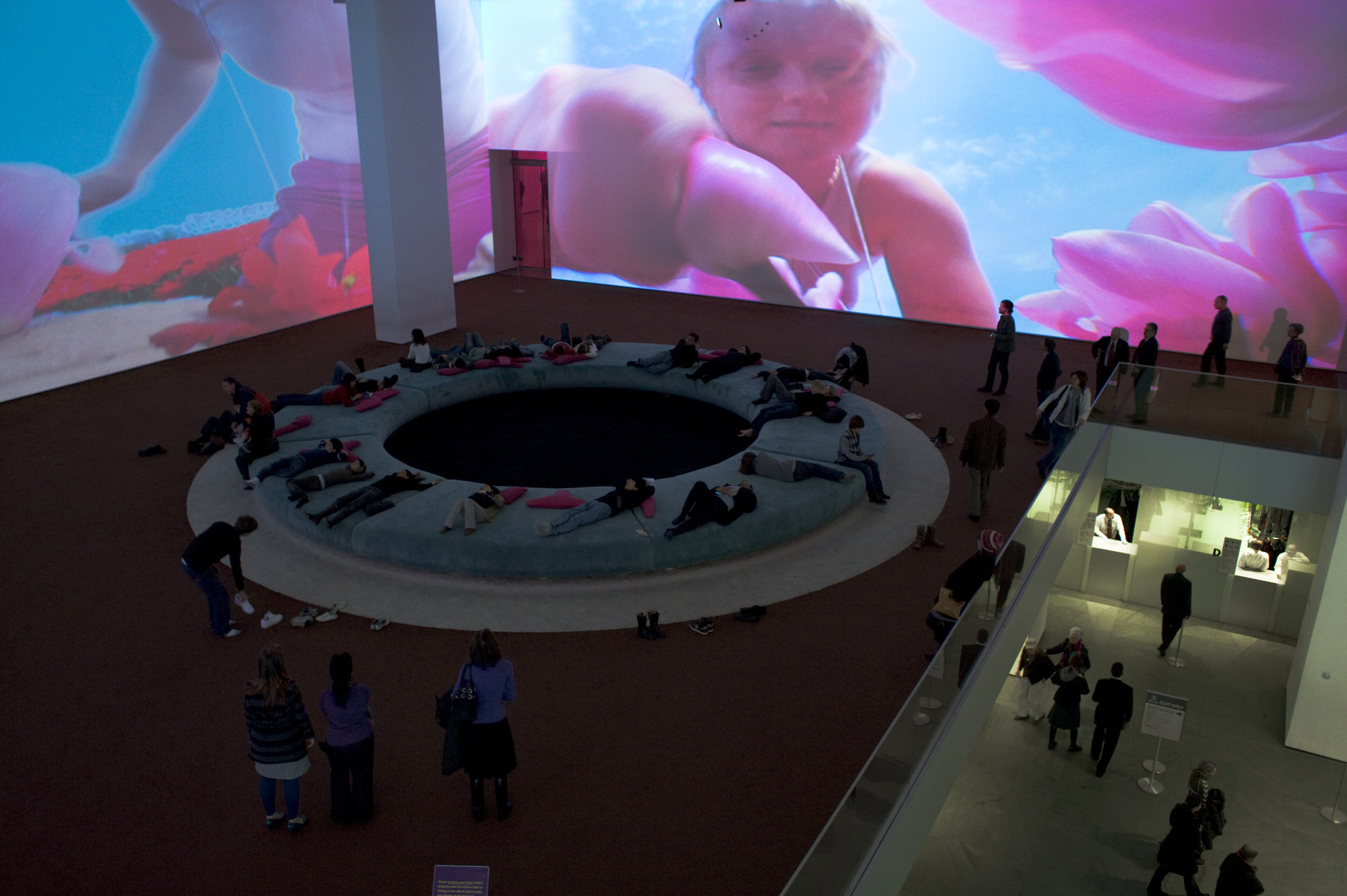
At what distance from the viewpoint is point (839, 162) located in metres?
20.9

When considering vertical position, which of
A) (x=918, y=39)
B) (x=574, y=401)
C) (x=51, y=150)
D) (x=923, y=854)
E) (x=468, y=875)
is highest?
(x=918, y=39)

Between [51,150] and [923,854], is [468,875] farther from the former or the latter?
[51,150]

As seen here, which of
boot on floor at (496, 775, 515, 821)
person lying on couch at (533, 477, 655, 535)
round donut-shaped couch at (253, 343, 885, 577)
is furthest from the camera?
person lying on couch at (533, 477, 655, 535)

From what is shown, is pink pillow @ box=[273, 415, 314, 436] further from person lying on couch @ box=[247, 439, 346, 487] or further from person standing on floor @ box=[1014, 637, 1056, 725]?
person standing on floor @ box=[1014, 637, 1056, 725]

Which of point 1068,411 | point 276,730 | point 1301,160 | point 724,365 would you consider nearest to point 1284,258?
point 1301,160

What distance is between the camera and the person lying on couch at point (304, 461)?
11.1 metres

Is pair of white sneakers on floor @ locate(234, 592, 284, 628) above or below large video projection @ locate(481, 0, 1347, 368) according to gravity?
below

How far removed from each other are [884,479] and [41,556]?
9.72 metres

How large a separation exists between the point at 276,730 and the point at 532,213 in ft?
69.2

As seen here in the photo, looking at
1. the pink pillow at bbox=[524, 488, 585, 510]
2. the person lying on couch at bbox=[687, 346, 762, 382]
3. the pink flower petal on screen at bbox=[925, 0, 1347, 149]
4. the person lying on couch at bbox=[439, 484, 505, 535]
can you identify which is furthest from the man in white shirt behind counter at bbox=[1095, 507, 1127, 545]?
the person lying on couch at bbox=[439, 484, 505, 535]

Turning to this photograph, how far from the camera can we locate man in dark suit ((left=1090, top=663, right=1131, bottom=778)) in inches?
442

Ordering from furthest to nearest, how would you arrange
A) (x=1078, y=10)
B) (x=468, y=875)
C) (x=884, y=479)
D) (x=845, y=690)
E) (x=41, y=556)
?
(x=1078, y=10), (x=884, y=479), (x=41, y=556), (x=845, y=690), (x=468, y=875)

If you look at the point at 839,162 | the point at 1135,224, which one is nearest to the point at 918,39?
the point at 839,162

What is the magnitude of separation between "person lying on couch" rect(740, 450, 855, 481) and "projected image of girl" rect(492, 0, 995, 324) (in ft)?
34.7
